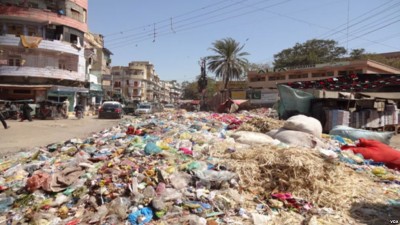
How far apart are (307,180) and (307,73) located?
28950mm

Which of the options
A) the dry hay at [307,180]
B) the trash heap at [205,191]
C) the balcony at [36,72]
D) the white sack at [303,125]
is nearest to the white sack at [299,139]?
the white sack at [303,125]

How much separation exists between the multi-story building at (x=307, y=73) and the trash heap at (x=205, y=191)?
14045mm

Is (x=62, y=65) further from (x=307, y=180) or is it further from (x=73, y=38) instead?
(x=307, y=180)

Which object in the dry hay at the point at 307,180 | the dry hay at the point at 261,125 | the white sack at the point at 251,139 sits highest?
the dry hay at the point at 261,125

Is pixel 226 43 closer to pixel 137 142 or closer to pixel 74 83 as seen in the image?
pixel 74 83

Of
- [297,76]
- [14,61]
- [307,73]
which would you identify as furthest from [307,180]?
[297,76]

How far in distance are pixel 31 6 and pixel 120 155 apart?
23.9 meters

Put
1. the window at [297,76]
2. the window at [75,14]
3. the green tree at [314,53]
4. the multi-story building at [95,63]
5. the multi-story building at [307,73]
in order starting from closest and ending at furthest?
the multi-story building at [307,73]
the window at [75,14]
the multi-story building at [95,63]
the window at [297,76]
the green tree at [314,53]

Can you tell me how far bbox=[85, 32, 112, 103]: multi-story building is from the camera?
98.2 ft

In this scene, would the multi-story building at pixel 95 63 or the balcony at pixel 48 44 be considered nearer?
the balcony at pixel 48 44

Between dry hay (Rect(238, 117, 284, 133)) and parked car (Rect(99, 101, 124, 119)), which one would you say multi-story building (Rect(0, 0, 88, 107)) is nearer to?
parked car (Rect(99, 101, 124, 119))

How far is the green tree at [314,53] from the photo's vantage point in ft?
125

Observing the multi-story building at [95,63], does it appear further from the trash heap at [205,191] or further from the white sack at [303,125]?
the trash heap at [205,191]

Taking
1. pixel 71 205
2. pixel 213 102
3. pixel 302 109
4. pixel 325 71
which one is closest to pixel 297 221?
pixel 71 205
